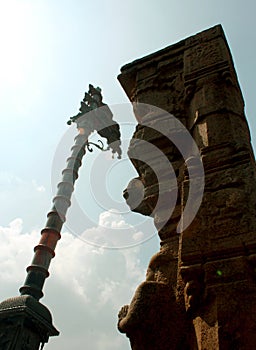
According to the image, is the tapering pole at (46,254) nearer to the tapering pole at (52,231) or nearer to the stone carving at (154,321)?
the tapering pole at (52,231)

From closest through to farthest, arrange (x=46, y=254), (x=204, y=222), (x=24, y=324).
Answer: (x=204, y=222)
(x=24, y=324)
(x=46, y=254)

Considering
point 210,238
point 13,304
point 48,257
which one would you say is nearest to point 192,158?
point 210,238

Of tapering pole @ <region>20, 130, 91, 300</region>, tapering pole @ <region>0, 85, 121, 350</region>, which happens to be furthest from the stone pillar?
tapering pole @ <region>20, 130, 91, 300</region>

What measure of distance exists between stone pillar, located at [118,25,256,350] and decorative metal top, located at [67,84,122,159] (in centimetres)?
1707

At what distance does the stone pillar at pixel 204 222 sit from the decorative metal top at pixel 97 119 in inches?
672

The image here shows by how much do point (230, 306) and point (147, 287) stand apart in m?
0.47

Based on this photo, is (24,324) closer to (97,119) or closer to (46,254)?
(46,254)

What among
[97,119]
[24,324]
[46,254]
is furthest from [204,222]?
[97,119]

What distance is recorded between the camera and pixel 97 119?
2067 cm

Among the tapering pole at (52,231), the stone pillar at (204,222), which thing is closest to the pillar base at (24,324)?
the tapering pole at (52,231)

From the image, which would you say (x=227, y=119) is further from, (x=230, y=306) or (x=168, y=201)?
(x=230, y=306)

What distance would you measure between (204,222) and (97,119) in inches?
755

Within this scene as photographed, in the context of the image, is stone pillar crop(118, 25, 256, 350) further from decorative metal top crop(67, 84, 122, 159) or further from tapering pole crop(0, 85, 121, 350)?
decorative metal top crop(67, 84, 122, 159)

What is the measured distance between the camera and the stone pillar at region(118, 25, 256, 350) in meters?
1.68
